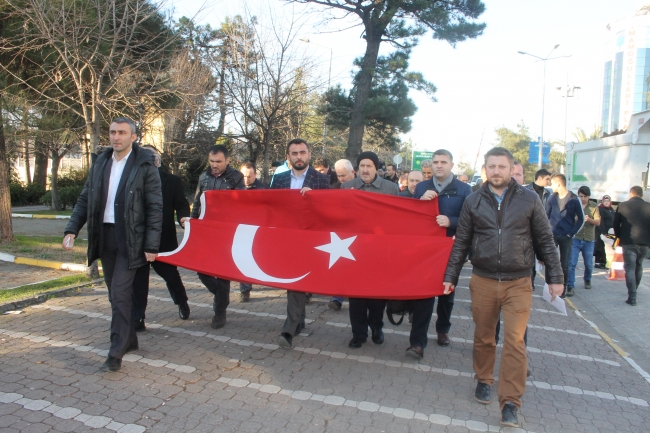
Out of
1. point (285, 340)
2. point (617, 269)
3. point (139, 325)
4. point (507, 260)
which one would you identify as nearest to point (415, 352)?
point (285, 340)

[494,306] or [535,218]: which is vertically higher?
[535,218]

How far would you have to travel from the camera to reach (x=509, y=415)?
13.3ft

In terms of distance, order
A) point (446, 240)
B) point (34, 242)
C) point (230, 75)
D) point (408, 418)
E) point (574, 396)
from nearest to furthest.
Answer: point (408, 418) < point (574, 396) < point (446, 240) < point (34, 242) < point (230, 75)

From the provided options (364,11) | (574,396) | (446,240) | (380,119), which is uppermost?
(364,11)

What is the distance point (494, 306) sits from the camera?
439 cm

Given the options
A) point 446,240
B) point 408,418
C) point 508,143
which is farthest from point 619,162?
point 508,143

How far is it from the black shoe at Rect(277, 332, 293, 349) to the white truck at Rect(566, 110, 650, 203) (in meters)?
16.2

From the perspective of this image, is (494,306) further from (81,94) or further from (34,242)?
(34,242)

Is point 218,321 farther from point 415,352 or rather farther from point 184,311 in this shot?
point 415,352

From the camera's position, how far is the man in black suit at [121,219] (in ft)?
16.1

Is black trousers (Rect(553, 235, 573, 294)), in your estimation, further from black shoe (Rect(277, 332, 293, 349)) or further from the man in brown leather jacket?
black shoe (Rect(277, 332, 293, 349))

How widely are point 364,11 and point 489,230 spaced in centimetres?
1724

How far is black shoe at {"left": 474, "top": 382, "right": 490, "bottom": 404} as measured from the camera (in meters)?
4.49

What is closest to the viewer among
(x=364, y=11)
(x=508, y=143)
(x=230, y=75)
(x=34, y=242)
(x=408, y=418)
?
(x=408, y=418)
